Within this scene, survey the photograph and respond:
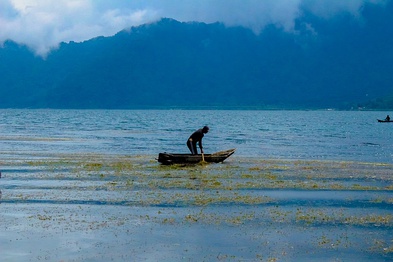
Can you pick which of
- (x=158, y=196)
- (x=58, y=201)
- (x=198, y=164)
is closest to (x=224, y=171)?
(x=198, y=164)

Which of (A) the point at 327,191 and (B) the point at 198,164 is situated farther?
(B) the point at 198,164

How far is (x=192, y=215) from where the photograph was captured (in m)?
24.2

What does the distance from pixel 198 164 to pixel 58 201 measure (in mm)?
18061

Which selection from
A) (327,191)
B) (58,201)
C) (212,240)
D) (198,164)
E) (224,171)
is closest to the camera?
(212,240)

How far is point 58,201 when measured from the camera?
1071 inches

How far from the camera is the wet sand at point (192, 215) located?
1911cm

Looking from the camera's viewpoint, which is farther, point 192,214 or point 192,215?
point 192,214

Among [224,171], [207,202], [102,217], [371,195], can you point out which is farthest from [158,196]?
[224,171]

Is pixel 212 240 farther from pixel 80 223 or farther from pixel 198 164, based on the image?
pixel 198 164

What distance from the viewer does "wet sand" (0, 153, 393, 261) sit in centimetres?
1911

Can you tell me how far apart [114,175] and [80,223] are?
14.9 meters

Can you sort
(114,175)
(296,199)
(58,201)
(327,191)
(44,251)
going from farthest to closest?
(114,175) → (327,191) → (296,199) → (58,201) → (44,251)

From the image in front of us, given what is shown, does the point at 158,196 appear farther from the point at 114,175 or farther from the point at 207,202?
the point at 114,175

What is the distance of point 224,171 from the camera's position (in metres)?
40.8
